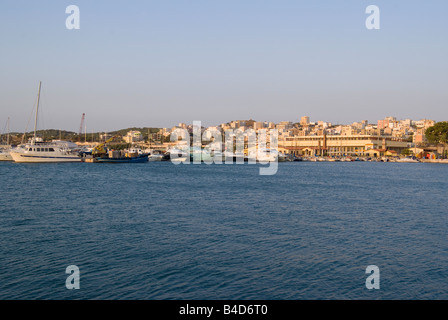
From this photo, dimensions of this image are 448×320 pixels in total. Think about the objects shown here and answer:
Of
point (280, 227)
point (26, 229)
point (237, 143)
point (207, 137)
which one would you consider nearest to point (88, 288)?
point (26, 229)

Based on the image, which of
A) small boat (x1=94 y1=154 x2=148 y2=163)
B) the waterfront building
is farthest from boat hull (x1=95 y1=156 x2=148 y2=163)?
the waterfront building

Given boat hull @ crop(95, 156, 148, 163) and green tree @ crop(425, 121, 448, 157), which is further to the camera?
green tree @ crop(425, 121, 448, 157)

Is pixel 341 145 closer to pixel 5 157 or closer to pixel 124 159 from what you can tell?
pixel 124 159

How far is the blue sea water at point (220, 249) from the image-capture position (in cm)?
768

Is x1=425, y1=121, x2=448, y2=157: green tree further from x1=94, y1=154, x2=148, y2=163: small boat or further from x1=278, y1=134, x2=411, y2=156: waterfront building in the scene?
x1=94, y1=154, x2=148, y2=163: small boat

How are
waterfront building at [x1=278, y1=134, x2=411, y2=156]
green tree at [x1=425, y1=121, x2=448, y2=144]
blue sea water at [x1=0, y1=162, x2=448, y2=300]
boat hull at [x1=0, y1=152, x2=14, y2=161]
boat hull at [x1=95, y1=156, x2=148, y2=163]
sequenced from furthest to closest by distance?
waterfront building at [x1=278, y1=134, x2=411, y2=156] → green tree at [x1=425, y1=121, x2=448, y2=144] → boat hull at [x1=0, y1=152, x2=14, y2=161] → boat hull at [x1=95, y1=156, x2=148, y2=163] → blue sea water at [x1=0, y1=162, x2=448, y2=300]

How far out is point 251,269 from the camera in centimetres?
873

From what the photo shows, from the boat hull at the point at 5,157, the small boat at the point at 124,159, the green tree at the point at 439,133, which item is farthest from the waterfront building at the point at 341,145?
the boat hull at the point at 5,157

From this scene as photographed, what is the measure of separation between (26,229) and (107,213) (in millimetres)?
3605

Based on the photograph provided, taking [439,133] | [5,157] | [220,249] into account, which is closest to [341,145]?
[439,133]

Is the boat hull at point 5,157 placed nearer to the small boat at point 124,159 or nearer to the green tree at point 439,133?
the small boat at point 124,159

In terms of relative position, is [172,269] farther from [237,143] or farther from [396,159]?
[237,143]

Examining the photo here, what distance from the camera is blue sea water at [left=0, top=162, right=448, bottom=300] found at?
7.68m
